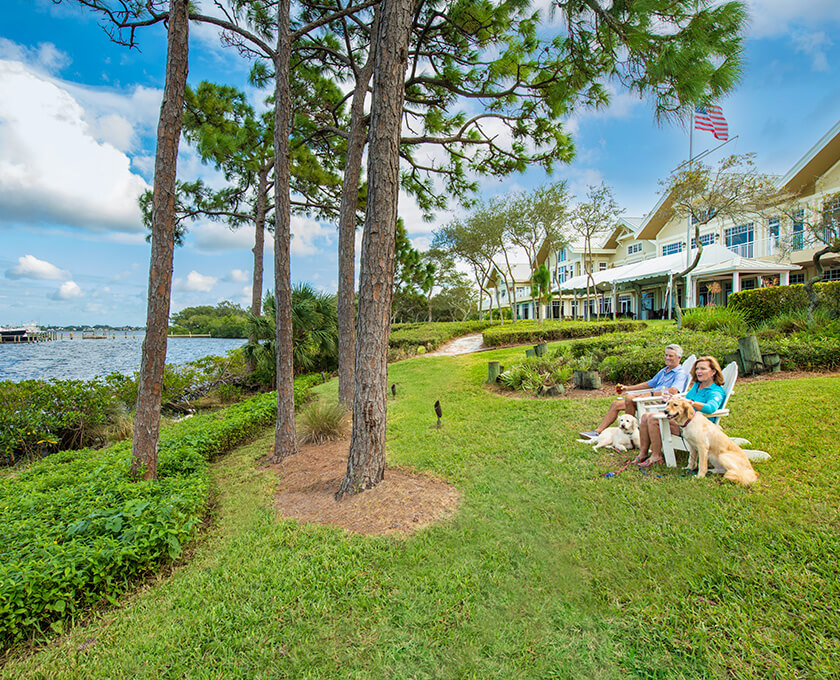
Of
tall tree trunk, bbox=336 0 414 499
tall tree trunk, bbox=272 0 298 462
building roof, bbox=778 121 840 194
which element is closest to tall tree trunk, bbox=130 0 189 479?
tall tree trunk, bbox=272 0 298 462

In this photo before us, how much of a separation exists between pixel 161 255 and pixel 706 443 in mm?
5701

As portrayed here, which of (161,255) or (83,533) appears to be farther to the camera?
(161,255)

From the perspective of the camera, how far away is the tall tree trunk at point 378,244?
374 cm

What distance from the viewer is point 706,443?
344 cm

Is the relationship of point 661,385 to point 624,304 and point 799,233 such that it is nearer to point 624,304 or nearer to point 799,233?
point 799,233

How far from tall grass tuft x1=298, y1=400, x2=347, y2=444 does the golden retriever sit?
15.4ft

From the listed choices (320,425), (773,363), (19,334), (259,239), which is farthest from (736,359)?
(19,334)

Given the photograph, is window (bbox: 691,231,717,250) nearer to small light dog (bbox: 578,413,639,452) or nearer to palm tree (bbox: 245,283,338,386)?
palm tree (bbox: 245,283,338,386)

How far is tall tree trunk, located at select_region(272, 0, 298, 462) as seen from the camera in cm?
538

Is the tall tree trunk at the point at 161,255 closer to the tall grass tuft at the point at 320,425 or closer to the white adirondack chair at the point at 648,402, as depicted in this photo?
the tall grass tuft at the point at 320,425

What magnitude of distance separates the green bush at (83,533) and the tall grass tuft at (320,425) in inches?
72.9

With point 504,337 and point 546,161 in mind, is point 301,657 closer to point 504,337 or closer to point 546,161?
point 546,161

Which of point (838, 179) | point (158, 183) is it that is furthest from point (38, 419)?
point (838, 179)

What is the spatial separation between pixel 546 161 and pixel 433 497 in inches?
305
